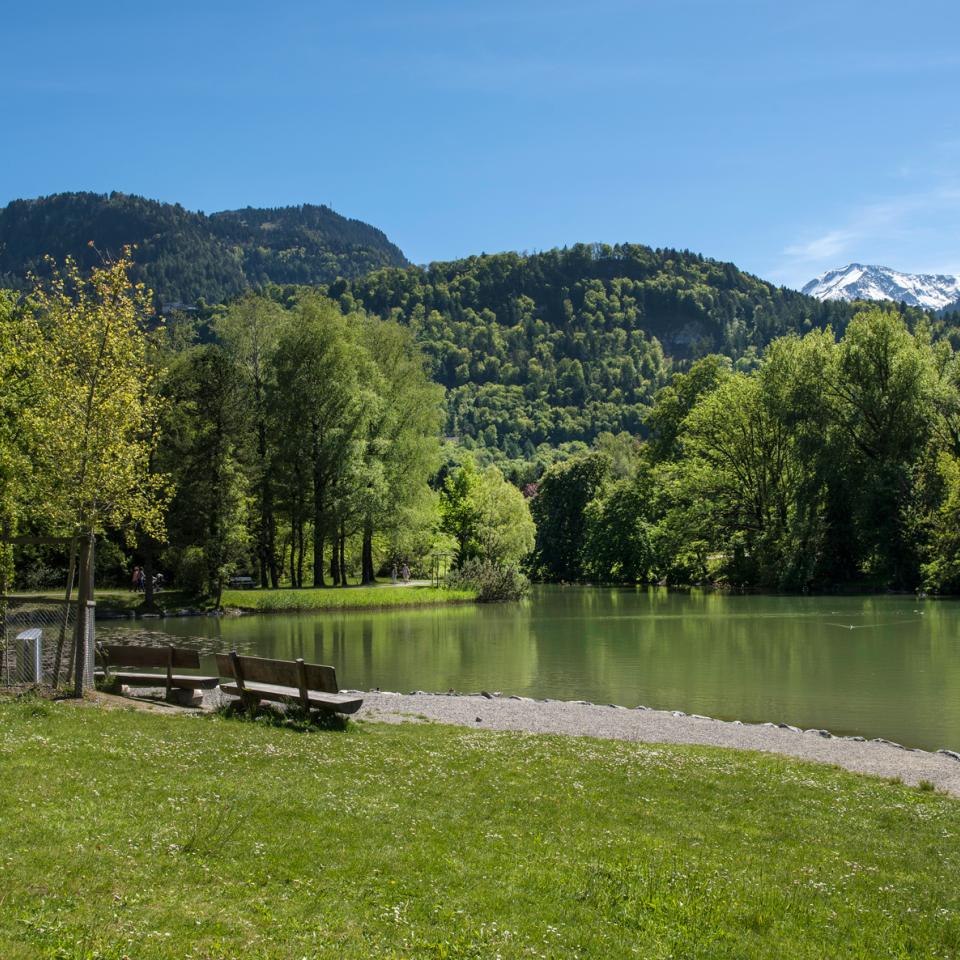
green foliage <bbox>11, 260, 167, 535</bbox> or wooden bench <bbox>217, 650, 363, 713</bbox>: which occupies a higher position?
green foliage <bbox>11, 260, 167, 535</bbox>

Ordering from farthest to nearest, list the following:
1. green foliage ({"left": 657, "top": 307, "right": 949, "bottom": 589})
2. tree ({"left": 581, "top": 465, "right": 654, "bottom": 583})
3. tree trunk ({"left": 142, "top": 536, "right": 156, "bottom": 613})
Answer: tree ({"left": 581, "top": 465, "right": 654, "bottom": 583})
green foliage ({"left": 657, "top": 307, "right": 949, "bottom": 589})
tree trunk ({"left": 142, "top": 536, "right": 156, "bottom": 613})

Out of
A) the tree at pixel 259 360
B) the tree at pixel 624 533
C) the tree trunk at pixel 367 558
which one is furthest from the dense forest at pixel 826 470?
the tree at pixel 259 360

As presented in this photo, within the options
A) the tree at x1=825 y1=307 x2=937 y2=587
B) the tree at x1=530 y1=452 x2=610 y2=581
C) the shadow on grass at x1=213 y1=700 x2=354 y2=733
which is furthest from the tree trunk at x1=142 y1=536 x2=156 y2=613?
the tree at x1=530 y1=452 x2=610 y2=581

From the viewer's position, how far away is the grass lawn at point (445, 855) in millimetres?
6445

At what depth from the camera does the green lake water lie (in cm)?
2165

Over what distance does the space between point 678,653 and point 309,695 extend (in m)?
18.9

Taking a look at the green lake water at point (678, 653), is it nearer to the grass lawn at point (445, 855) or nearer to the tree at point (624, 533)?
Answer: the grass lawn at point (445, 855)

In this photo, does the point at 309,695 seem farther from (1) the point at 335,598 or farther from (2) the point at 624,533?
(2) the point at 624,533

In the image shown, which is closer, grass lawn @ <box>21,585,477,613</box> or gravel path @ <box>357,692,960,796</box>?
gravel path @ <box>357,692,960,796</box>

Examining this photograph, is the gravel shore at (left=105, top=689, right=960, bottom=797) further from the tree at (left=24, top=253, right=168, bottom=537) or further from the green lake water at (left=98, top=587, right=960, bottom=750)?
the tree at (left=24, top=253, right=168, bottom=537)

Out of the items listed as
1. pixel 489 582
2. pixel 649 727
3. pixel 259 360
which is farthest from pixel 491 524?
pixel 649 727

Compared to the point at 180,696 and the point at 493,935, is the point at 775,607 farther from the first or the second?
the point at 493,935

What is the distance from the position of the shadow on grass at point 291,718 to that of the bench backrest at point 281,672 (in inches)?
19.6

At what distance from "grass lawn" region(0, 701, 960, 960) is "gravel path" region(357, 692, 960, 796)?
1.89 meters
